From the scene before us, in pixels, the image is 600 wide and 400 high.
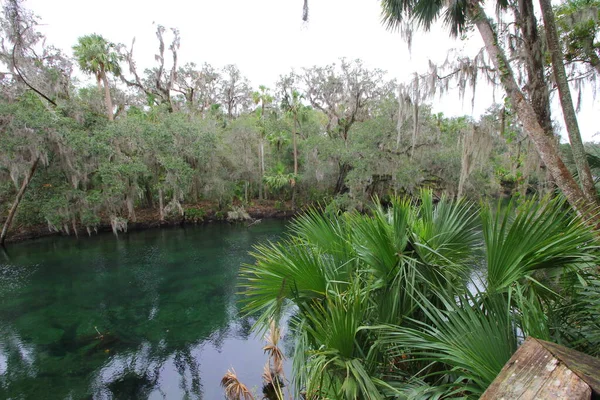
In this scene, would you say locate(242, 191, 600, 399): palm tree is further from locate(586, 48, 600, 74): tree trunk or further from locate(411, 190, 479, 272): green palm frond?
locate(586, 48, 600, 74): tree trunk

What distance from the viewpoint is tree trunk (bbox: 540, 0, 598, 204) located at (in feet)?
14.2

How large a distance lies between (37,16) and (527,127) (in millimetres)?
17492

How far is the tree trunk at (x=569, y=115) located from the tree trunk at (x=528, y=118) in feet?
0.39

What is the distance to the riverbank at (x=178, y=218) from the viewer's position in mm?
18625

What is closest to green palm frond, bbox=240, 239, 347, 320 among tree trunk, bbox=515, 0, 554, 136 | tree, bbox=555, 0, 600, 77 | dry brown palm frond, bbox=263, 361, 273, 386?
dry brown palm frond, bbox=263, 361, 273, 386

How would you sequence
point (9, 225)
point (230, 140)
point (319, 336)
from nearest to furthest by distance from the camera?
point (319, 336)
point (9, 225)
point (230, 140)

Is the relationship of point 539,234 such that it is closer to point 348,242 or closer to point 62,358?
point 348,242

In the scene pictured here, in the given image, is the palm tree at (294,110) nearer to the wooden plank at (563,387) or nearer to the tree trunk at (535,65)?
the tree trunk at (535,65)

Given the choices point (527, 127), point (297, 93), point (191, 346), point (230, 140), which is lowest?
point (191, 346)

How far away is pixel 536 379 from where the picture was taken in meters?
0.87

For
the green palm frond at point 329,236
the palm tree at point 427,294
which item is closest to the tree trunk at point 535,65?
the palm tree at point 427,294

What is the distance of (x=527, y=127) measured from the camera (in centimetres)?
495

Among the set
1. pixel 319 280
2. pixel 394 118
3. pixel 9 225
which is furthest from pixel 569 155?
pixel 9 225

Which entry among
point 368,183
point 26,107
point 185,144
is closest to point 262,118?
point 185,144
